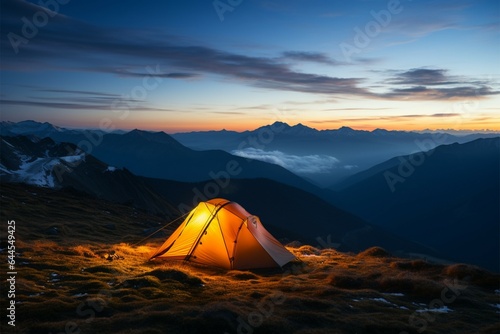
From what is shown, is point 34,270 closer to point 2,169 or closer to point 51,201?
point 51,201

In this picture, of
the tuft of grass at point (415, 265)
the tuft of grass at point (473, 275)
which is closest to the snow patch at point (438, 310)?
the tuft of grass at point (473, 275)

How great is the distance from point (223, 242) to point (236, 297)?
8.72 m

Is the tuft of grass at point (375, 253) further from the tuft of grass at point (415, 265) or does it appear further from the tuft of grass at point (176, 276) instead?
the tuft of grass at point (176, 276)

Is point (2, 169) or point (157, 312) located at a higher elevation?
point (2, 169)

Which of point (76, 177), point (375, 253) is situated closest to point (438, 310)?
point (375, 253)

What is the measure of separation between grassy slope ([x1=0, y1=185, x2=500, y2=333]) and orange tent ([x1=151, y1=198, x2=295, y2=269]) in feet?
3.38

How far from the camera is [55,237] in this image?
3591 centimetres

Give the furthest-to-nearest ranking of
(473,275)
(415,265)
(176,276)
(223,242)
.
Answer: (415,265), (223,242), (473,275), (176,276)

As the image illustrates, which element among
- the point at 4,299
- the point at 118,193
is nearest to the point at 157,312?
the point at 4,299

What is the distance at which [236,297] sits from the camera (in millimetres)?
17266

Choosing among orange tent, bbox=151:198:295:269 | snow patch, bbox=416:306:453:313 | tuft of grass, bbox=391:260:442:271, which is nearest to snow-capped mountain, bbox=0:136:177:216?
orange tent, bbox=151:198:295:269

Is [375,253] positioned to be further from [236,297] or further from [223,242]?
[236,297]

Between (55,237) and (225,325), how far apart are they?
28.9m

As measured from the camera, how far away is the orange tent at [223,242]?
25672 mm
